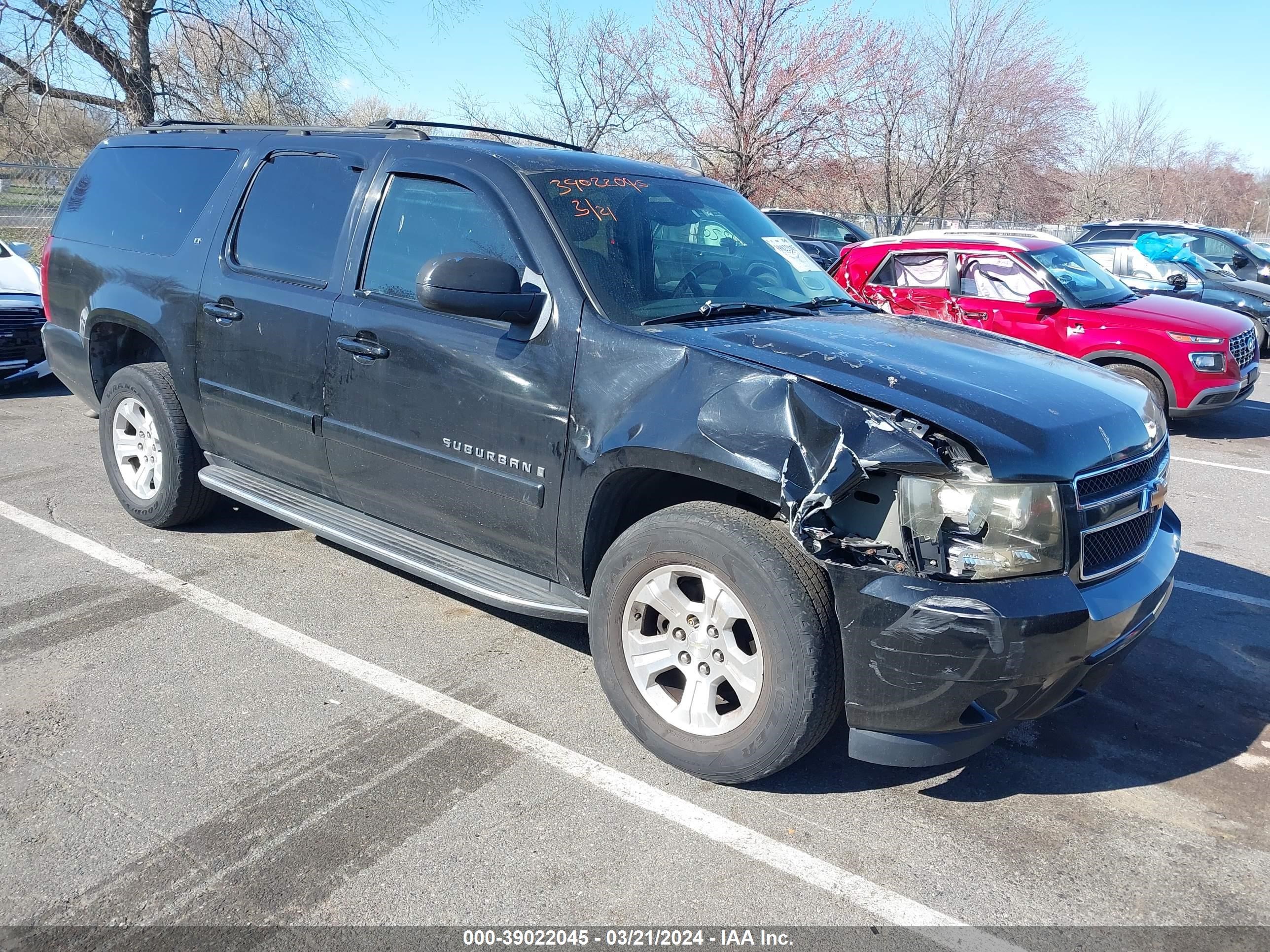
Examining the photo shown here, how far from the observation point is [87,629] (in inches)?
163

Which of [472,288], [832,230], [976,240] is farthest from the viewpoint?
[832,230]

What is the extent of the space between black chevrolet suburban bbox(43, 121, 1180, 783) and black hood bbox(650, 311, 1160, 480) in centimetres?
1

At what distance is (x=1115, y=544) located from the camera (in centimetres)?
304

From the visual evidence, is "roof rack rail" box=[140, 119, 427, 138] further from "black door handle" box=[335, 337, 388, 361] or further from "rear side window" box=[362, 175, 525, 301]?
"black door handle" box=[335, 337, 388, 361]

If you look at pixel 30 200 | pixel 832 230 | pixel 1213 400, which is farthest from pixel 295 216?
pixel 832 230

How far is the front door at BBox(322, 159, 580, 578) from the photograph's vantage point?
348 cm

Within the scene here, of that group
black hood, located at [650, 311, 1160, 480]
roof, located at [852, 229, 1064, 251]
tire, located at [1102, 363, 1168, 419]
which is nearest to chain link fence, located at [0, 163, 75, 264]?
roof, located at [852, 229, 1064, 251]

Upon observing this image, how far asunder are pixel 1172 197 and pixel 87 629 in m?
64.5

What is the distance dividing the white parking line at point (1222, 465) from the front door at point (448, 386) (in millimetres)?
6688

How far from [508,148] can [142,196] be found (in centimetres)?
247

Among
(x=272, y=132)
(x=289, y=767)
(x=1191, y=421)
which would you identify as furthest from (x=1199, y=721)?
(x=1191, y=421)

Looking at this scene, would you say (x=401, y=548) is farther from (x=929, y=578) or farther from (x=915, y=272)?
(x=915, y=272)

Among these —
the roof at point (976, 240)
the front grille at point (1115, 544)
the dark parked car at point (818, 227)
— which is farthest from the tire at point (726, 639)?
the dark parked car at point (818, 227)

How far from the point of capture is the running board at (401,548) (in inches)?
142
